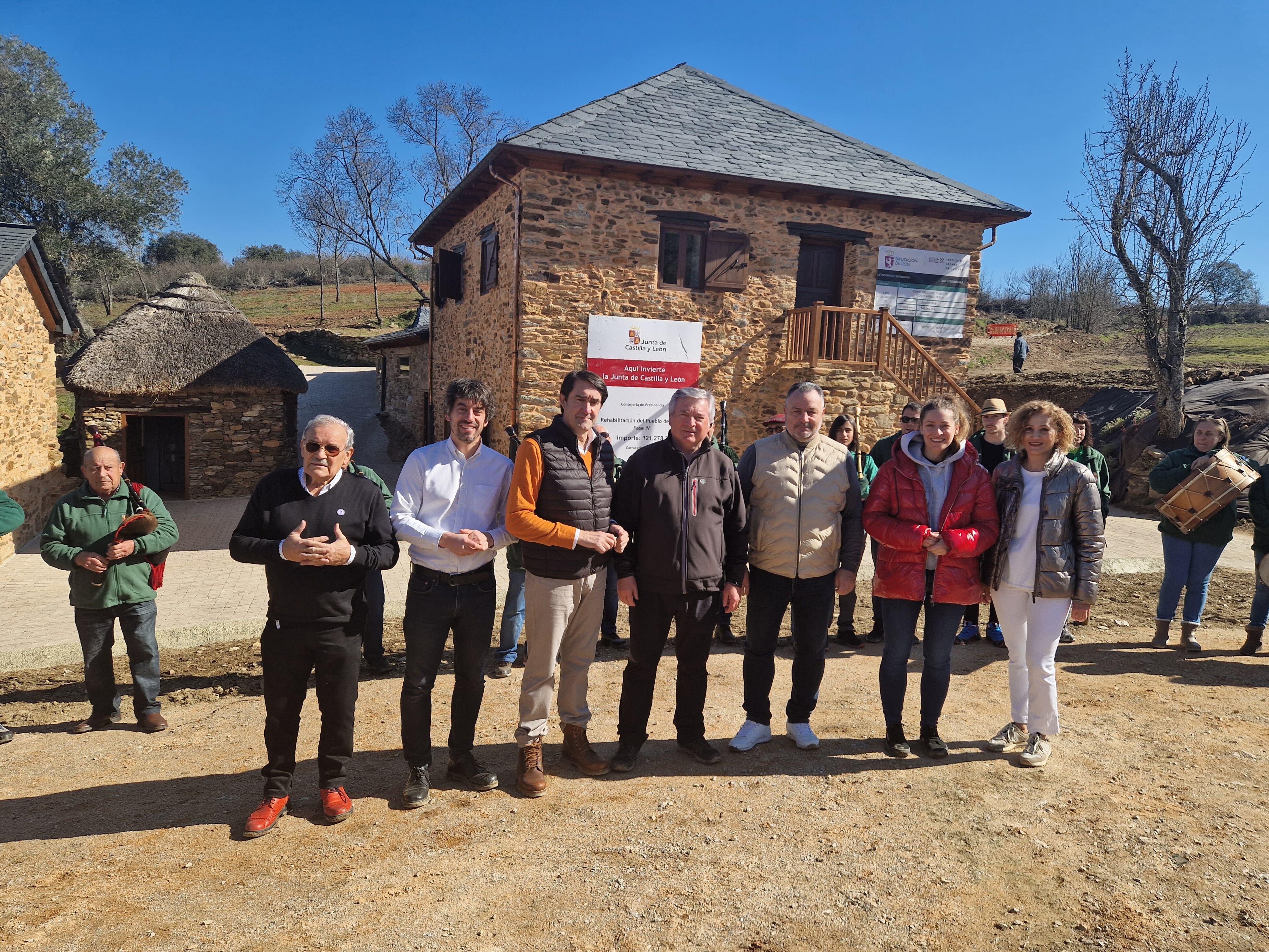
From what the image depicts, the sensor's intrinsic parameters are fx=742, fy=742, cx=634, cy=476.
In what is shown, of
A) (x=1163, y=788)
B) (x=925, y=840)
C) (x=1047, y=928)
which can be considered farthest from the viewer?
(x=1163, y=788)

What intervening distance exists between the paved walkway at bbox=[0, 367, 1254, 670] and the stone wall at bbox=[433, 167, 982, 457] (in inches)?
146

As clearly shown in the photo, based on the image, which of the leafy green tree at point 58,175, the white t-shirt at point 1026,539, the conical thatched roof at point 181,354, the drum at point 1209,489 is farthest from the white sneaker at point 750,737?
the leafy green tree at point 58,175

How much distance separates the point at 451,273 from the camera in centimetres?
1458

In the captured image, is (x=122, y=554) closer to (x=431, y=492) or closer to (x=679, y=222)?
(x=431, y=492)

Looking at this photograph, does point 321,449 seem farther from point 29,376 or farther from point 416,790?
point 29,376

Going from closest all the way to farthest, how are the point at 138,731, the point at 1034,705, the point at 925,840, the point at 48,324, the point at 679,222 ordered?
the point at 925,840
the point at 1034,705
the point at 138,731
the point at 48,324
the point at 679,222

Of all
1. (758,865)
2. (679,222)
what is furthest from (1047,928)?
(679,222)

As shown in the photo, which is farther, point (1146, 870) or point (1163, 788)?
point (1163, 788)

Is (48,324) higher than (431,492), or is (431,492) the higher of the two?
(48,324)

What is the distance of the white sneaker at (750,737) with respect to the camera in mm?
3922

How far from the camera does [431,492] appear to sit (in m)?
3.35

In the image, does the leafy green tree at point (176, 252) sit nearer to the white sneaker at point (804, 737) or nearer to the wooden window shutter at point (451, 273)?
the wooden window shutter at point (451, 273)

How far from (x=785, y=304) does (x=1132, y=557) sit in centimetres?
625

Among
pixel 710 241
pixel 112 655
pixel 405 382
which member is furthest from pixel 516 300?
pixel 405 382
